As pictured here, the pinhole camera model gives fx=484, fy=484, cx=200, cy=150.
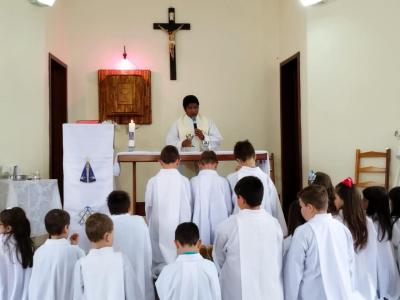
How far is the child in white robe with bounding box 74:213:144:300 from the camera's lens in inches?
104

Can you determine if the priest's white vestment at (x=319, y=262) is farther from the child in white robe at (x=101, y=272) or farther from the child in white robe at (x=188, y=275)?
the child in white robe at (x=101, y=272)

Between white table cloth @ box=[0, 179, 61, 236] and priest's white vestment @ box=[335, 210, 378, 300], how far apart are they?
9.64ft

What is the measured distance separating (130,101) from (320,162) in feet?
9.31

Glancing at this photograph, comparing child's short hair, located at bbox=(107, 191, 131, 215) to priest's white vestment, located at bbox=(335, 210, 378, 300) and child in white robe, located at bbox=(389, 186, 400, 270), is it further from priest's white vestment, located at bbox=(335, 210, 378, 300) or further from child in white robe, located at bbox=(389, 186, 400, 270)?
child in white robe, located at bbox=(389, 186, 400, 270)

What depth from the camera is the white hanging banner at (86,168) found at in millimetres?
4660

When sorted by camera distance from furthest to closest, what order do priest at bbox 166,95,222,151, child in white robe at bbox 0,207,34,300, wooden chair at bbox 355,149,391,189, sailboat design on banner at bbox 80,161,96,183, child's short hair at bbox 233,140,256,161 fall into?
priest at bbox 166,95,222,151, wooden chair at bbox 355,149,391,189, sailboat design on banner at bbox 80,161,96,183, child's short hair at bbox 233,140,256,161, child in white robe at bbox 0,207,34,300

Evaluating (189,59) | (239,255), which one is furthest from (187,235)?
(189,59)

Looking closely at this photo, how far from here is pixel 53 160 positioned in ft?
20.8

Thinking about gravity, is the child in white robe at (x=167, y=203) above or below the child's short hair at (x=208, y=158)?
below

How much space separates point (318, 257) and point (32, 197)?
3.09 m

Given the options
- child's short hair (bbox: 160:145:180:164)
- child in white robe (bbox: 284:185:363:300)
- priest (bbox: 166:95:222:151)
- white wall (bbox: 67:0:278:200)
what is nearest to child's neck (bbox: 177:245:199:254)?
child in white robe (bbox: 284:185:363:300)

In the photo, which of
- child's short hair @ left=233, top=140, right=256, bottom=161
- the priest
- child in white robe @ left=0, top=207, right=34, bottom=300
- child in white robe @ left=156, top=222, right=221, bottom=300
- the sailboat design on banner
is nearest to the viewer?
child in white robe @ left=156, top=222, right=221, bottom=300

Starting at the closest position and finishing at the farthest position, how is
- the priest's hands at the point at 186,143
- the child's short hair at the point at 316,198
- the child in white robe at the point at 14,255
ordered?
1. the child's short hair at the point at 316,198
2. the child in white robe at the point at 14,255
3. the priest's hands at the point at 186,143

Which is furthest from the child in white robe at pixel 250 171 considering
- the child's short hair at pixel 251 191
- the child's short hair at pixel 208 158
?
the child's short hair at pixel 251 191
